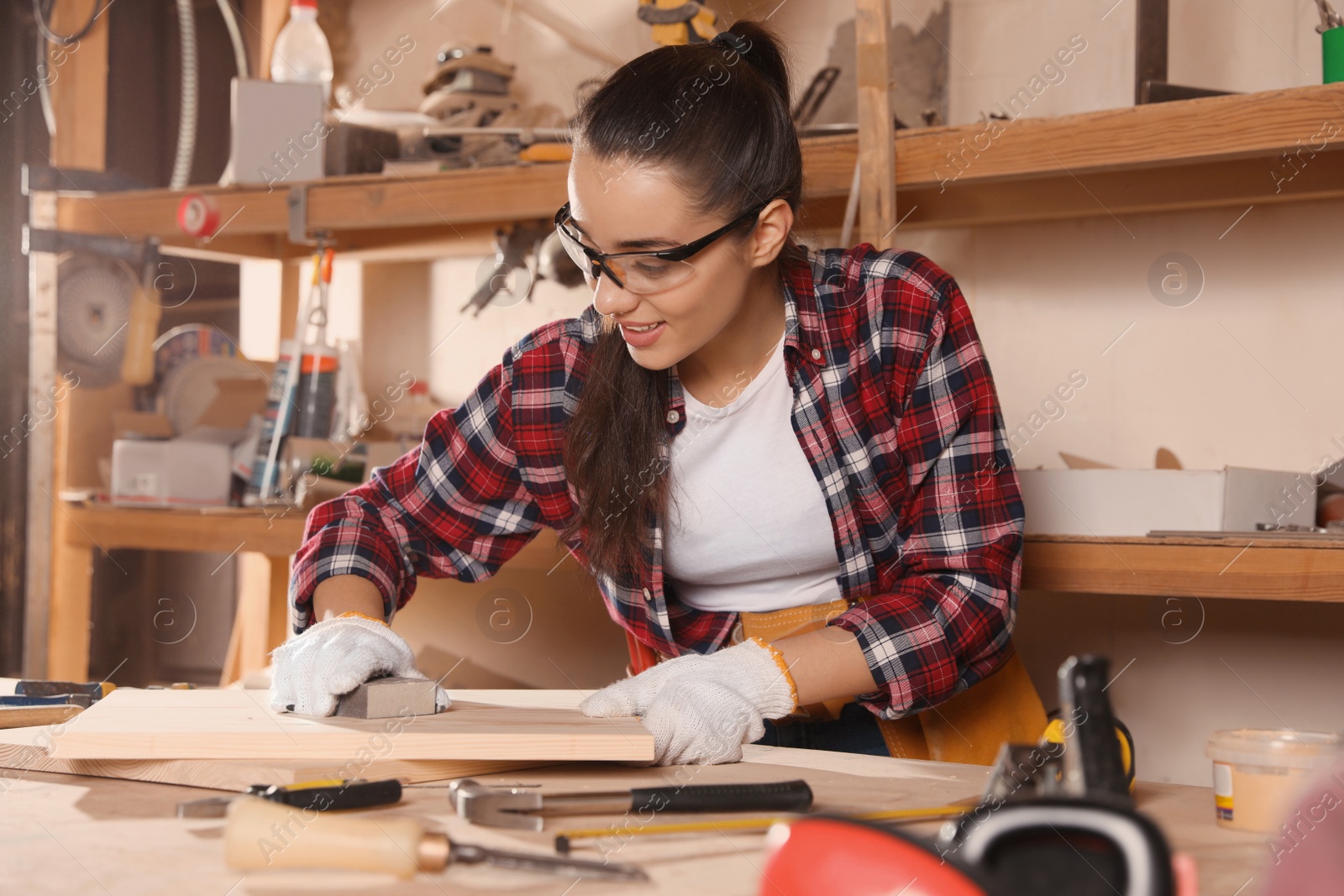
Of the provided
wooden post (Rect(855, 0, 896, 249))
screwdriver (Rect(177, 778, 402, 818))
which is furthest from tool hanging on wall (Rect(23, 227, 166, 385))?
screwdriver (Rect(177, 778, 402, 818))

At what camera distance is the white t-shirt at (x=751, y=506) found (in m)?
1.22

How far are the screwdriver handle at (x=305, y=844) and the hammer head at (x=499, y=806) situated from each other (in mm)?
105

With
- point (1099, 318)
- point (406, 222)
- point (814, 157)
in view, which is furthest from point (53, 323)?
point (1099, 318)

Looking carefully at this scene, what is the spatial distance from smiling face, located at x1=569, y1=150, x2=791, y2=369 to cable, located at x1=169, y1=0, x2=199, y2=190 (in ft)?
5.28

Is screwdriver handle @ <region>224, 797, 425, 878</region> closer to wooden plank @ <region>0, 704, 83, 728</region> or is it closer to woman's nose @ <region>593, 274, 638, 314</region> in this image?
wooden plank @ <region>0, 704, 83, 728</region>

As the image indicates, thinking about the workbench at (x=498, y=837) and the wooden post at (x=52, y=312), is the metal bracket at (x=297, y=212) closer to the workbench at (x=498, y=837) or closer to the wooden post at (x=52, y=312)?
the wooden post at (x=52, y=312)

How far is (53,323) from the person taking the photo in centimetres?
212

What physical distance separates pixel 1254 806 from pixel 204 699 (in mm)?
763

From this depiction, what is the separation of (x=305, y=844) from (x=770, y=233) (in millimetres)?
806

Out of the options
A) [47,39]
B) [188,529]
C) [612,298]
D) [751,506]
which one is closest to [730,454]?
[751,506]

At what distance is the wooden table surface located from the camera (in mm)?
556

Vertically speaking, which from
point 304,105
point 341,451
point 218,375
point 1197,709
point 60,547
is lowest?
point 1197,709

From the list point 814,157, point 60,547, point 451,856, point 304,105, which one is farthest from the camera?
point 60,547

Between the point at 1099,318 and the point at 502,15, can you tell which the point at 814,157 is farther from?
the point at 502,15
